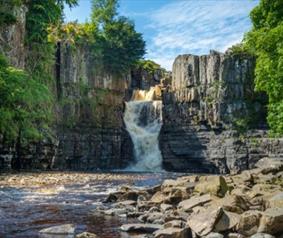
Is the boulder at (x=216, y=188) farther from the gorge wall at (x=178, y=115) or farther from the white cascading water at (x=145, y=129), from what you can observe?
the white cascading water at (x=145, y=129)

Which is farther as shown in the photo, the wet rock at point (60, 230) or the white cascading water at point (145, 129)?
the white cascading water at point (145, 129)

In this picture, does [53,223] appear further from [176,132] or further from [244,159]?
[176,132]

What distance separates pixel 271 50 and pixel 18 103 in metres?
21.0

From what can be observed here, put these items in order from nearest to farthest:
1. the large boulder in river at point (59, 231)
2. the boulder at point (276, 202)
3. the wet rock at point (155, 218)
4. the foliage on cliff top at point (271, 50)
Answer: the large boulder in river at point (59, 231) → the boulder at point (276, 202) → the wet rock at point (155, 218) → the foliage on cliff top at point (271, 50)

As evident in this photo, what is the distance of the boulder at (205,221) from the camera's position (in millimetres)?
11297

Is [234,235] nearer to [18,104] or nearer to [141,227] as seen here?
[141,227]

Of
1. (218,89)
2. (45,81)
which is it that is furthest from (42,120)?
(218,89)

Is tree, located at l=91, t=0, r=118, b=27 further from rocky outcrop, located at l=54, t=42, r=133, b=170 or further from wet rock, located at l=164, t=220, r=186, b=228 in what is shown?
wet rock, located at l=164, t=220, r=186, b=228

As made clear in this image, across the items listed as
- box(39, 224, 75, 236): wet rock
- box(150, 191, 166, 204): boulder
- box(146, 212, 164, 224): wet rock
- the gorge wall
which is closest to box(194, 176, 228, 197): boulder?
box(150, 191, 166, 204): boulder

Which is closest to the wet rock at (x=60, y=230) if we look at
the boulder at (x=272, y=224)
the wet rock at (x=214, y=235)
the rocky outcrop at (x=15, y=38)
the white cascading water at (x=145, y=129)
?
the wet rock at (x=214, y=235)

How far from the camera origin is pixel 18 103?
125 feet

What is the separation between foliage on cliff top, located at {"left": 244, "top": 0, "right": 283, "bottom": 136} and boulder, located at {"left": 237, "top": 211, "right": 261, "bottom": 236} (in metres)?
14.2

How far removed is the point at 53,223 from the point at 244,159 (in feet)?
128

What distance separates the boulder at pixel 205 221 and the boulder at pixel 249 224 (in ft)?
1.92
